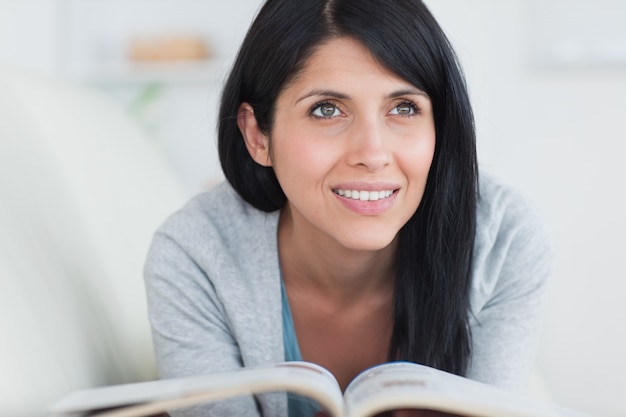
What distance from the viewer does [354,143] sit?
1120mm

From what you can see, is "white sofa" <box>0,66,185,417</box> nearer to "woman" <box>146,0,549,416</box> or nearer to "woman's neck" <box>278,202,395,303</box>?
"woman" <box>146,0,549,416</box>

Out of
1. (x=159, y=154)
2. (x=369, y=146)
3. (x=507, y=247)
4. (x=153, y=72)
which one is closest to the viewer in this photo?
(x=369, y=146)

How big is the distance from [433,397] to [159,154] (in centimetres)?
146

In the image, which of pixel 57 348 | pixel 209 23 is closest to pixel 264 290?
pixel 57 348

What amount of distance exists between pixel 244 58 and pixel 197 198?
0.94ft

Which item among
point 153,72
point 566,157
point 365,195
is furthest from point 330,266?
point 153,72

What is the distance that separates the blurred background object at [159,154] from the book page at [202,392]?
0.85 feet

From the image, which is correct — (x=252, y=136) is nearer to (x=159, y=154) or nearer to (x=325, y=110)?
(x=325, y=110)

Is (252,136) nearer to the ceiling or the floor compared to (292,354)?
nearer to the ceiling

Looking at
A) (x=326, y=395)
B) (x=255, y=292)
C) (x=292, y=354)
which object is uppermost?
(x=326, y=395)

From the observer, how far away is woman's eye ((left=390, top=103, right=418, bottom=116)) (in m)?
1.16

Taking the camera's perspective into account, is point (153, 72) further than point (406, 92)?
Yes

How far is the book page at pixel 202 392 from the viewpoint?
2.30 ft

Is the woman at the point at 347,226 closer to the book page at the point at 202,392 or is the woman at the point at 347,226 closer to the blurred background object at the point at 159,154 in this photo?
the blurred background object at the point at 159,154
